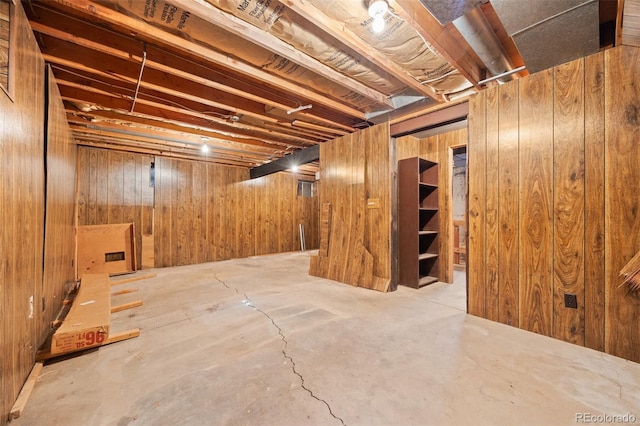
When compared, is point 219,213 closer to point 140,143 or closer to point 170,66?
point 140,143

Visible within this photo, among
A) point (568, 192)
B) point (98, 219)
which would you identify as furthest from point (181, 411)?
point (98, 219)

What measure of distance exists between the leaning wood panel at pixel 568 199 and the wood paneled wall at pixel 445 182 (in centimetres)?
181

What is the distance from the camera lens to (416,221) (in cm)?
359

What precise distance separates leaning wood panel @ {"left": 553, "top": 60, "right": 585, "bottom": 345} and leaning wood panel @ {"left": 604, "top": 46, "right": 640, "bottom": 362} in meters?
0.14

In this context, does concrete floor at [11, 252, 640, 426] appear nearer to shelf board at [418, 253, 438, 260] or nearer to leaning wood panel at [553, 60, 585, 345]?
leaning wood panel at [553, 60, 585, 345]

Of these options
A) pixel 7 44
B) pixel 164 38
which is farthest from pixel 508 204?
pixel 7 44

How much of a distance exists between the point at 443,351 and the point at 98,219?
236 inches

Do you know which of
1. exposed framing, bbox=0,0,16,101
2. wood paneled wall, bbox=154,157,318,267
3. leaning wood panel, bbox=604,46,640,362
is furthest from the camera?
wood paneled wall, bbox=154,157,318,267

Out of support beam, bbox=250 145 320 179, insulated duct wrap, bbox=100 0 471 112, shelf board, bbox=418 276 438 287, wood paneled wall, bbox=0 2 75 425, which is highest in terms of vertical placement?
A: insulated duct wrap, bbox=100 0 471 112

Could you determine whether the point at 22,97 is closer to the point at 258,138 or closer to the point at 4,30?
the point at 4,30

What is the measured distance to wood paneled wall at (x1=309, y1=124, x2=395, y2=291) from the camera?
3518 millimetres

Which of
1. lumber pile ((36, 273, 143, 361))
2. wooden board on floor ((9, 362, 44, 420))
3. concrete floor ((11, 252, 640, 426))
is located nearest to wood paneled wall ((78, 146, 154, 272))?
lumber pile ((36, 273, 143, 361))

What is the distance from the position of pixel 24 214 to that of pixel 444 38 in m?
3.16

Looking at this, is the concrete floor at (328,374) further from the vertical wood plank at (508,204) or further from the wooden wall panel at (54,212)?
the wooden wall panel at (54,212)
